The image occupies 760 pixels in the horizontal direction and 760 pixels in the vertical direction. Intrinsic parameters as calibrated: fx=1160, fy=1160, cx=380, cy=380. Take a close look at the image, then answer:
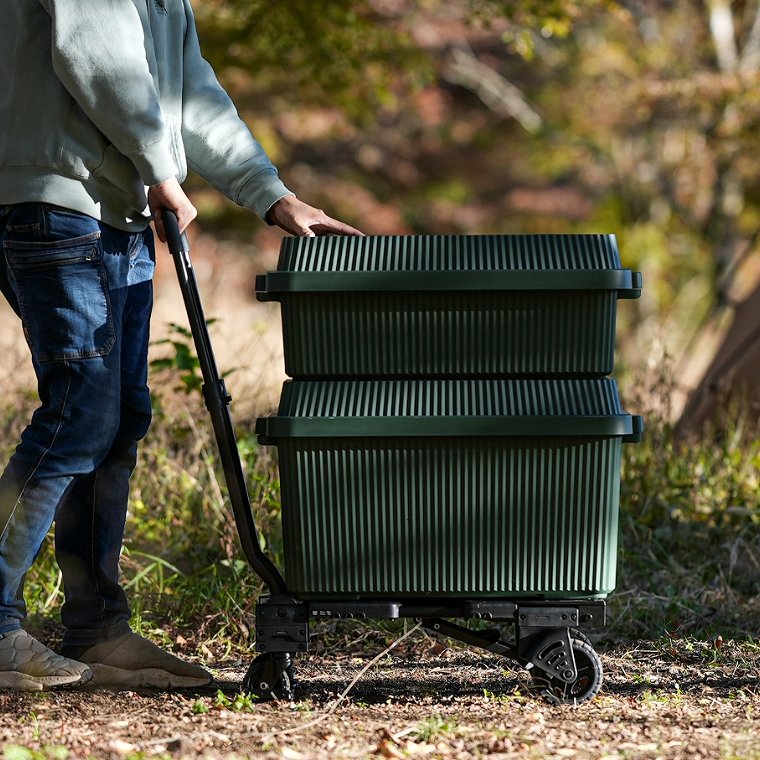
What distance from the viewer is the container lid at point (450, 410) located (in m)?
2.91

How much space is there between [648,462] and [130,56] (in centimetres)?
298

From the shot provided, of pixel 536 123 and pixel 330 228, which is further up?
pixel 536 123

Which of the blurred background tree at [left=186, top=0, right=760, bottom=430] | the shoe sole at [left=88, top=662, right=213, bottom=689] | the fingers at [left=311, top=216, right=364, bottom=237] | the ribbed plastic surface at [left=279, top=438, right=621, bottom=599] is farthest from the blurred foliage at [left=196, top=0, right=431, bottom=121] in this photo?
the shoe sole at [left=88, top=662, right=213, bottom=689]

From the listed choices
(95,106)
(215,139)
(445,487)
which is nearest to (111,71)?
(95,106)

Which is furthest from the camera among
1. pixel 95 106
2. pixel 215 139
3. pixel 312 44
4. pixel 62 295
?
pixel 312 44

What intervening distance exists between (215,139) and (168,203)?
0.33m

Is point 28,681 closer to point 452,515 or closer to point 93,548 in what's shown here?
point 93,548

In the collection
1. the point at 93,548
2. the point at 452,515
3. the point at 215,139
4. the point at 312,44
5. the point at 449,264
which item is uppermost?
the point at 312,44

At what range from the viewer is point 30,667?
3.07m

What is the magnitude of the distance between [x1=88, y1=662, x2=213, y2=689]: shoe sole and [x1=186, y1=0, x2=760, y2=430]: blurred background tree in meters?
2.76

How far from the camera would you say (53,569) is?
412 centimetres

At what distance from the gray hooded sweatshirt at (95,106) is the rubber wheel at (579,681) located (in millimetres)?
1453

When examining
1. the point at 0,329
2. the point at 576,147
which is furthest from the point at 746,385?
the point at 576,147

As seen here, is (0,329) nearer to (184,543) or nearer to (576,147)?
(184,543)
